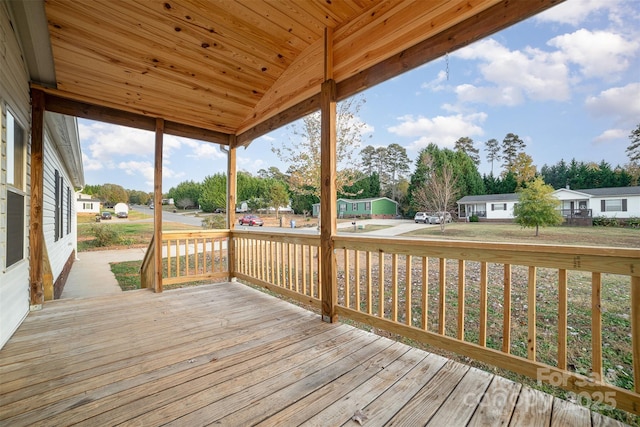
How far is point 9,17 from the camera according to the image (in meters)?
2.21

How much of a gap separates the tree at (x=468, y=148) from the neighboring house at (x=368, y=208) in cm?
61

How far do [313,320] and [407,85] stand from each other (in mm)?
2374

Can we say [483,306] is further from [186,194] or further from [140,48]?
[186,194]

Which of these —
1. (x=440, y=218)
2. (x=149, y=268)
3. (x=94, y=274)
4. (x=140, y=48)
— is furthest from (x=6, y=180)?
(x=94, y=274)

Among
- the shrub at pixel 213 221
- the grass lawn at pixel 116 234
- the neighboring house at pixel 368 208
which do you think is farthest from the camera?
the grass lawn at pixel 116 234

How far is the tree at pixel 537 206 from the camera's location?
4.84 ft

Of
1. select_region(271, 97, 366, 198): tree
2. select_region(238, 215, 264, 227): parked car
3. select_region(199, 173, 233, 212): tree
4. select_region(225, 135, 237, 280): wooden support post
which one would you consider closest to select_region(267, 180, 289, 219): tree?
select_region(271, 97, 366, 198): tree

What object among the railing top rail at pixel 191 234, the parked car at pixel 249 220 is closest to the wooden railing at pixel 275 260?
the railing top rail at pixel 191 234

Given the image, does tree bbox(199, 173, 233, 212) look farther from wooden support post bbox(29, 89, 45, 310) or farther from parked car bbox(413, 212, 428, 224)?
parked car bbox(413, 212, 428, 224)

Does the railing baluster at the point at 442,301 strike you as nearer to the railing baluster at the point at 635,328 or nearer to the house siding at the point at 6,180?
the railing baluster at the point at 635,328

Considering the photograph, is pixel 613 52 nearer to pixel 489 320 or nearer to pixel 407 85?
pixel 407 85

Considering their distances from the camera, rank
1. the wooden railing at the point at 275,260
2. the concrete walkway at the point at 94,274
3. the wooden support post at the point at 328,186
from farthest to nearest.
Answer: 1. the concrete walkway at the point at 94,274
2. the wooden railing at the point at 275,260
3. the wooden support post at the point at 328,186

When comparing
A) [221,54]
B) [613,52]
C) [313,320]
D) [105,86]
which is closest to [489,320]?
[313,320]

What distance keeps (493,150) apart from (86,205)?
11535 mm
